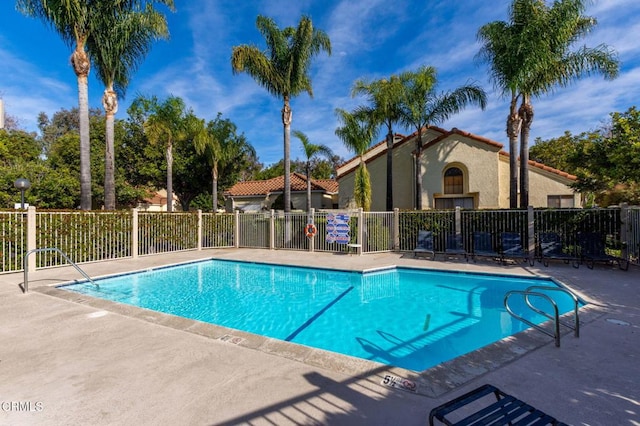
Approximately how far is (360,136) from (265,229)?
25.7 ft

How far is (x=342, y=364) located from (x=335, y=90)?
19.6 m

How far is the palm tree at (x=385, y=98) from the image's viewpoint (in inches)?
645

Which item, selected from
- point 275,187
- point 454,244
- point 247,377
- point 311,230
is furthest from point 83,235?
point 275,187

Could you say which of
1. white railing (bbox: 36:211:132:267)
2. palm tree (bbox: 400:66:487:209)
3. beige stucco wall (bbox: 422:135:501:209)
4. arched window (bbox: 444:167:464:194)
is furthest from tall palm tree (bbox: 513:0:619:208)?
white railing (bbox: 36:211:132:267)

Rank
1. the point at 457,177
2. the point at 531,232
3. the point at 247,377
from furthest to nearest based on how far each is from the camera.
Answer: the point at 457,177 → the point at 531,232 → the point at 247,377

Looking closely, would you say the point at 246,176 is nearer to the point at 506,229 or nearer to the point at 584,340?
the point at 506,229

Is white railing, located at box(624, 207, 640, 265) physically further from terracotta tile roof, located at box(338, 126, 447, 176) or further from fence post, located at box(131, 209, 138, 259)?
fence post, located at box(131, 209, 138, 259)

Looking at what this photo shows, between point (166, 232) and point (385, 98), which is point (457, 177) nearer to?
point (385, 98)

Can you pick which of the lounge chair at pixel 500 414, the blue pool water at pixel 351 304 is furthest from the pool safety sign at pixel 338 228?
the lounge chair at pixel 500 414

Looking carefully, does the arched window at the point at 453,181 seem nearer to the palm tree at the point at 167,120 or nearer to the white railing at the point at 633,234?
the white railing at the point at 633,234

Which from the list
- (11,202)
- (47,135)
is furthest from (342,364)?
(47,135)

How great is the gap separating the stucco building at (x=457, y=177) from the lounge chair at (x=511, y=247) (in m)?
7.77

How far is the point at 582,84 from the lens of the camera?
515 inches

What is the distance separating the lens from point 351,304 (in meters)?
7.65
